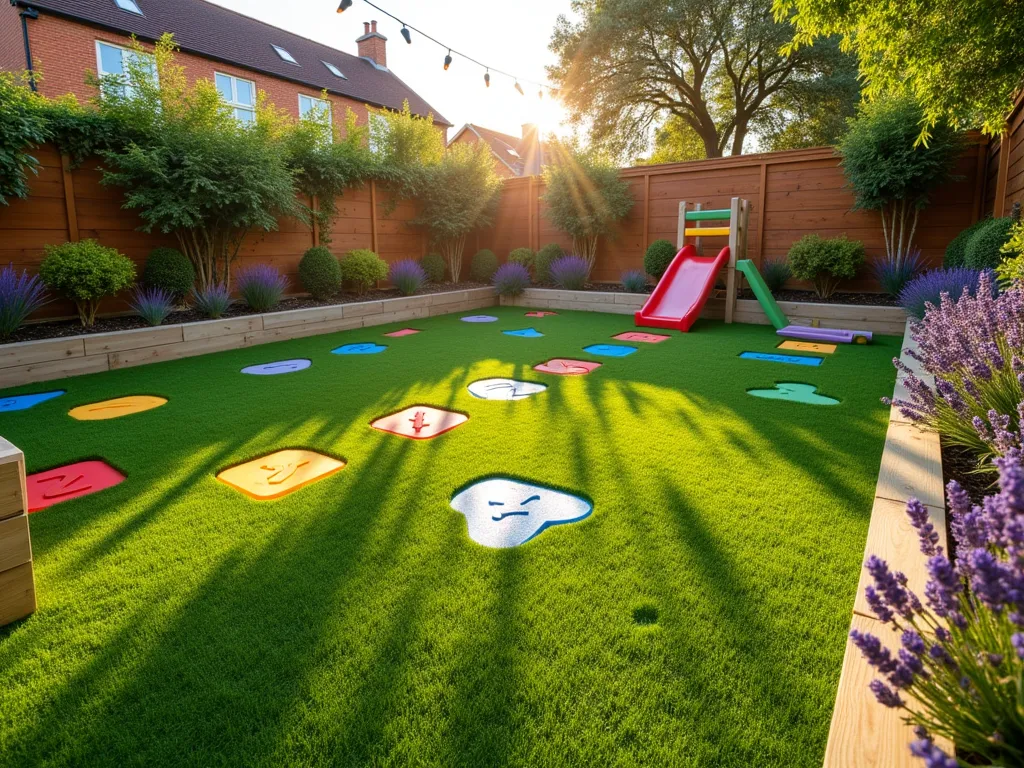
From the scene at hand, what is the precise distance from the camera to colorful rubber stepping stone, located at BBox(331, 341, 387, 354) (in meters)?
5.34

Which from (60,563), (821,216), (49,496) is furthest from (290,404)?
(821,216)

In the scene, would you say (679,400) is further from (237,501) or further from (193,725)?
(193,725)

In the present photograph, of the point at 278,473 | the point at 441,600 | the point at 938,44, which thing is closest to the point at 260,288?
the point at 278,473

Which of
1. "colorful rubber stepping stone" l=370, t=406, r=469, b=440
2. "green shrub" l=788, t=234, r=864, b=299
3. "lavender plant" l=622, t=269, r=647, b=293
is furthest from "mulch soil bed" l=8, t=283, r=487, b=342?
"green shrub" l=788, t=234, r=864, b=299

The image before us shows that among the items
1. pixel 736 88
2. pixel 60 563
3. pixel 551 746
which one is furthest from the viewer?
pixel 736 88

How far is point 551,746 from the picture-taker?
3.82 feet

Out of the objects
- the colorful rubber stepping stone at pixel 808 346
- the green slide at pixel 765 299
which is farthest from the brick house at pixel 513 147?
the colorful rubber stepping stone at pixel 808 346

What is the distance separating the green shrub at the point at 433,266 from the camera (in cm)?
916

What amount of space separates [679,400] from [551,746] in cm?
271

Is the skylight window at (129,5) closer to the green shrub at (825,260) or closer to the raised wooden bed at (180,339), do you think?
the raised wooden bed at (180,339)

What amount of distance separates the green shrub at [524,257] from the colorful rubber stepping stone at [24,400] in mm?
6628

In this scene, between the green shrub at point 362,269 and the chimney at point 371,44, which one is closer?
the green shrub at point 362,269

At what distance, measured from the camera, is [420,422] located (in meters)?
3.22

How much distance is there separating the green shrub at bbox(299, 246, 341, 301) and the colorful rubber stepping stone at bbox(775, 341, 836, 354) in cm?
525
